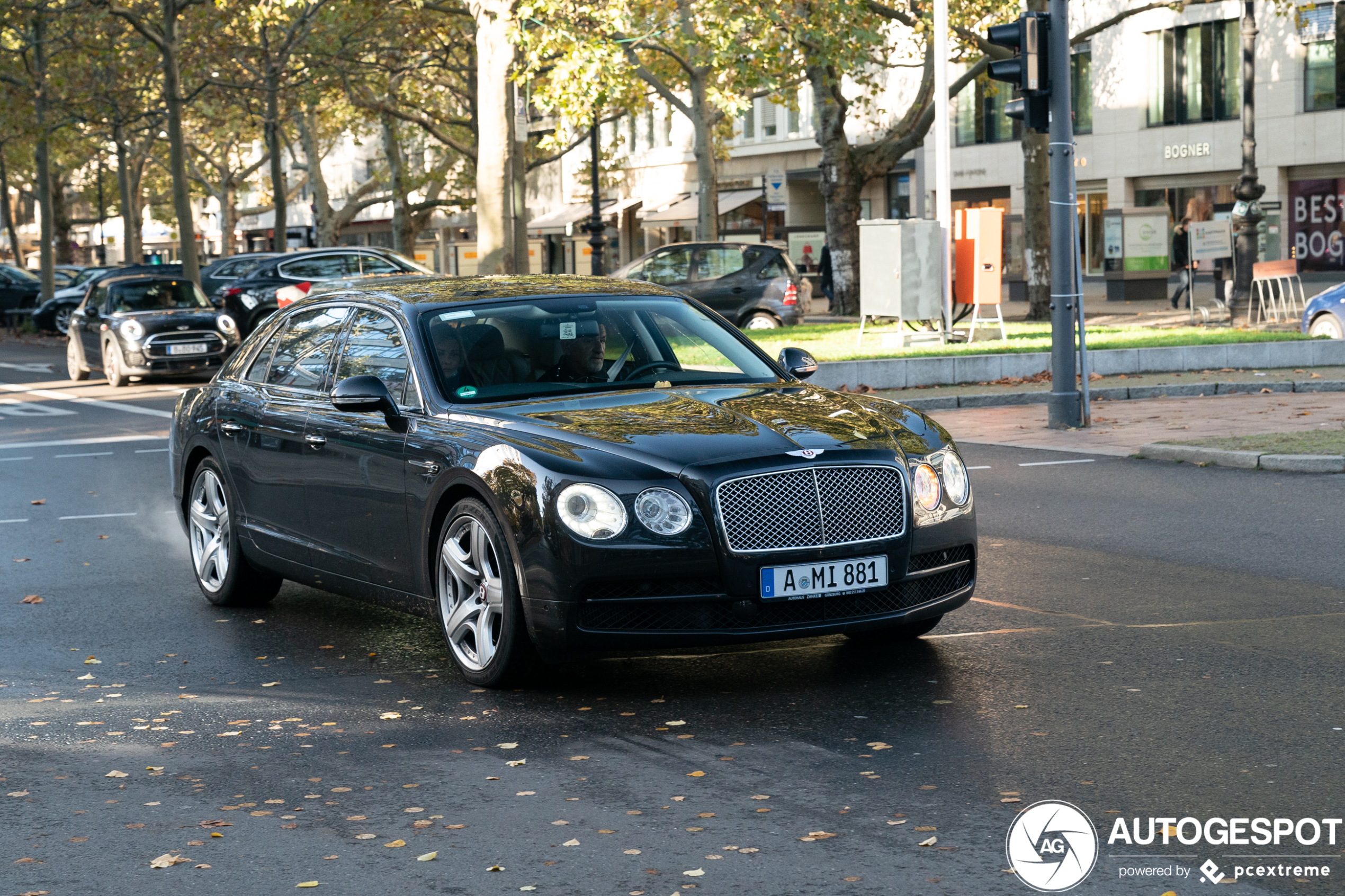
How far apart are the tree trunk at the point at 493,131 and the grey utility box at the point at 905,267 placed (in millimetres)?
5731

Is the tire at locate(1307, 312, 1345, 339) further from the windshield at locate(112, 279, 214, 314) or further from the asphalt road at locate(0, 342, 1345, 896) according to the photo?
the windshield at locate(112, 279, 214, 314)

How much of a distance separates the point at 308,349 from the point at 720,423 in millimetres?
2540

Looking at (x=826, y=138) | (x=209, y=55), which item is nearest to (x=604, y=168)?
(x=209, y=55)

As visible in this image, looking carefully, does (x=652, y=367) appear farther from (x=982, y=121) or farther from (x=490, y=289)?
(x=982, y=121)

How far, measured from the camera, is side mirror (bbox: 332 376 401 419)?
22.7 ft

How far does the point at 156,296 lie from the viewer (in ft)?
85.9

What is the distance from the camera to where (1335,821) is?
455 centimetres

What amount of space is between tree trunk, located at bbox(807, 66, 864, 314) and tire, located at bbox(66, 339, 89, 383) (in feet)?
44.7

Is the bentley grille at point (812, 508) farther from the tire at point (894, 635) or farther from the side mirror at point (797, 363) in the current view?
the side mirror at point (797, 363)

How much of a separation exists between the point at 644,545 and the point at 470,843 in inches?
62.6

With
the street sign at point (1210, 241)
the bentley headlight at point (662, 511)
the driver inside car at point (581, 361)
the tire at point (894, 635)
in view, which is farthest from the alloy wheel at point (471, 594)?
the street sign at point (1210, 241)

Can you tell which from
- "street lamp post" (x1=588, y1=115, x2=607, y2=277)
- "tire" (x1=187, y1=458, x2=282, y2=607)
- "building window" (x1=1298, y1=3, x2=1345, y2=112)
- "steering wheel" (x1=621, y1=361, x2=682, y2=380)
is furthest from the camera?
"building window" (x1=1298, y1=3, x2=1345, y2=112)

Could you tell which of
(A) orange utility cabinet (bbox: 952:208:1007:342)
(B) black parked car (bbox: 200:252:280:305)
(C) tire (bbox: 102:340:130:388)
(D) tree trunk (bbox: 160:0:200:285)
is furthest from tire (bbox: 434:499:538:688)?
(D) tree trunk (bbox: 160:0:200:285)

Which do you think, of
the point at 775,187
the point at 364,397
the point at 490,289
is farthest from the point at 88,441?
the point at 775,187
